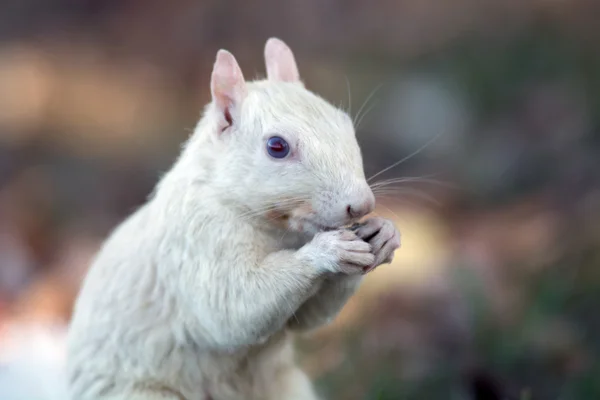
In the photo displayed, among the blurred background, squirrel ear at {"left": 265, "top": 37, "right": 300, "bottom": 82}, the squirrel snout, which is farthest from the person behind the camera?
the blurred background

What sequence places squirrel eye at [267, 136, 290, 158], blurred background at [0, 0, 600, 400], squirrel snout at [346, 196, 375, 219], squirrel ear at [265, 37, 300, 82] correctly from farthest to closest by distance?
blurred background at [0, 0, 600, 400], squirrel ear at [265, 37, 300, 82], squirrel eye at [267, 136, 290, 158], squirrel snout at [346, 196, 375, 219]

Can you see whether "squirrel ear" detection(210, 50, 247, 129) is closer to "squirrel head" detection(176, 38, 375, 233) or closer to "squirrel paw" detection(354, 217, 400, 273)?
"squirrel head" detection(176, 38, 375, 233)

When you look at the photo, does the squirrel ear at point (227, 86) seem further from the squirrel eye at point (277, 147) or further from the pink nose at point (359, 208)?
the pink nose at point (359, 208)

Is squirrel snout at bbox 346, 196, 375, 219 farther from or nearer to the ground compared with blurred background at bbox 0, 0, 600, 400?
farther from the ground

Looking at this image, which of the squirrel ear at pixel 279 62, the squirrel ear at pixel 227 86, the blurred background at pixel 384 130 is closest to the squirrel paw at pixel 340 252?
the squirrel ear at pixel 227 86

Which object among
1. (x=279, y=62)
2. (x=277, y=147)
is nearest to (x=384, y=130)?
(x=279, y=62)

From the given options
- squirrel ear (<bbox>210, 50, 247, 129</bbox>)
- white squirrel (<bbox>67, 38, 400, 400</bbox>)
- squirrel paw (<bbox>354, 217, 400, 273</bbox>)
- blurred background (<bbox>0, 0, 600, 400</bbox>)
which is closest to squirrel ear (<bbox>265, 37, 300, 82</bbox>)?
white squirrel (<bbox>67, 38, 400, 400</bbox>)

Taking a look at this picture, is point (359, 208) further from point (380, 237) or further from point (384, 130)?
point (384, 130)

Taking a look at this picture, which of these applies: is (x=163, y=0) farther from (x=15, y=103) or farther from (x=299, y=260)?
(x=299, y=260)
